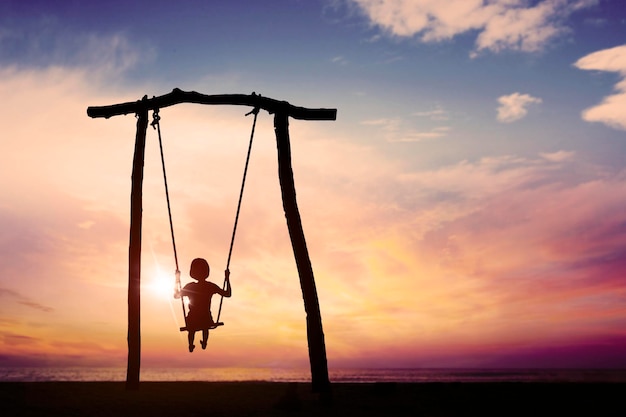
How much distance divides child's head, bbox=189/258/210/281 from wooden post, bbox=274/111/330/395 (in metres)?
1.46

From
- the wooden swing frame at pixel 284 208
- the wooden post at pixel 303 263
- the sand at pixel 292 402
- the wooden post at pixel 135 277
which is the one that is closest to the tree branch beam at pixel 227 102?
the wooden swing frame at pixel 284 208

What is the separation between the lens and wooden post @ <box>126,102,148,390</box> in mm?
9047

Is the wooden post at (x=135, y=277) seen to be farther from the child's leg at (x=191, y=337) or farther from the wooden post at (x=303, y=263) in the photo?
the wooden post at (x=303, y=263)

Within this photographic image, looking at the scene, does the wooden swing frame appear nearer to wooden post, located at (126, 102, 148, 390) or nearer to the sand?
wooden post, located at (126, 102, 148, 390)

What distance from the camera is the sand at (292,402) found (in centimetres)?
1046

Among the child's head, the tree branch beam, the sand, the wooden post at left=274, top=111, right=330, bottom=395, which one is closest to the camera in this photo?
the wooden post at left=274, top=111, right=330, bottom=395

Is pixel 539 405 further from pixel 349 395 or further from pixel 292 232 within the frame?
pixel 292 232

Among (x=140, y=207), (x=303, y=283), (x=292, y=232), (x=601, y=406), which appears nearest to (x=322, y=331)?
(x=303, y=283)

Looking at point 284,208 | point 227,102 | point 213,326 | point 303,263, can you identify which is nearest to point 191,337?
point 213,326

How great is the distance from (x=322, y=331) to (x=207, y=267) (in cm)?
212

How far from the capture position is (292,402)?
11.3 metres

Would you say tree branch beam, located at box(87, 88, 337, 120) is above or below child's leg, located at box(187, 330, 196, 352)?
above

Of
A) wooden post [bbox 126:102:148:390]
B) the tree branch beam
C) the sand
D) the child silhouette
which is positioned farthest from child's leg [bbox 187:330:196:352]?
the tree branch beam

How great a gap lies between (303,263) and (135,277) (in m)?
2.74
